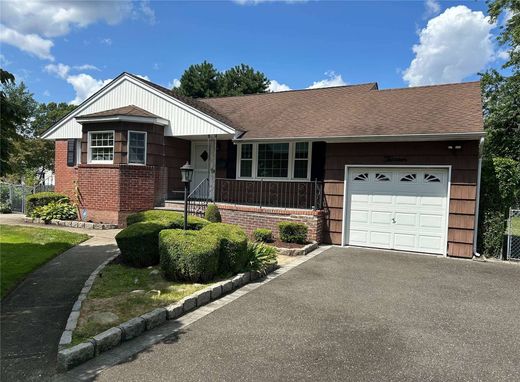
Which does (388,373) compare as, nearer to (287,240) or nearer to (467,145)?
(287,240)

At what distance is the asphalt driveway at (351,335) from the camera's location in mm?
3752

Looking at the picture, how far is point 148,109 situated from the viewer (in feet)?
46.9

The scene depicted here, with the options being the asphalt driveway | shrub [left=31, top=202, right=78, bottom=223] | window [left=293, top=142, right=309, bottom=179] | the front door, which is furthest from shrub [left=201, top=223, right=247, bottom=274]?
shrub [left=31, top=202, right=78, bottom=223]

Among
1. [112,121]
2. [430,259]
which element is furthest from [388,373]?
[112,121]

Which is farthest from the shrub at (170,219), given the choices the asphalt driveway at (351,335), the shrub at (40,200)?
the shrub at (40,200)

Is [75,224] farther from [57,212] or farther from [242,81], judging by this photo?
[242,81]

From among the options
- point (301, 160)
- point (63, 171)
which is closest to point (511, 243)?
point (301, 160)

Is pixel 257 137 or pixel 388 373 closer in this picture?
pixel 388 373

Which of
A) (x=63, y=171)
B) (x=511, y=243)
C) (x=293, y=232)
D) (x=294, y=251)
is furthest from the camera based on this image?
(x=63, y=171)

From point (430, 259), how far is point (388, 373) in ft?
21.6

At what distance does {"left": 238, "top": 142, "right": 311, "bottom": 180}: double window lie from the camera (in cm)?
1268

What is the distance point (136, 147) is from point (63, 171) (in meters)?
6.40

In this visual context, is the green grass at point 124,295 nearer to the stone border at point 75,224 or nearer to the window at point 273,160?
the stone border at point 75,224

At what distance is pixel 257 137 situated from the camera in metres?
12.3
